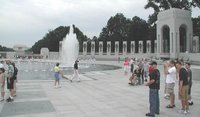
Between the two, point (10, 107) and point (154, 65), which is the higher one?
point (154, 65)

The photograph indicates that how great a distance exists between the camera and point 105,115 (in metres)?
8.02

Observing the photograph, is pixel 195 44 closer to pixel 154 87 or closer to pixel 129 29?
pixel 129 29

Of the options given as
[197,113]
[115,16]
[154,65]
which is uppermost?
[115,16]

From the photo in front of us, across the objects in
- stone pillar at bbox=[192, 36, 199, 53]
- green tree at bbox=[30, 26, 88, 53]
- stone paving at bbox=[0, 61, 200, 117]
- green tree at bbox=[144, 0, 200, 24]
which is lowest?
stone paving at bbox=[0, 61, 200, 117]

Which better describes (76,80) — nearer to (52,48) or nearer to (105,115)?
(105,115)

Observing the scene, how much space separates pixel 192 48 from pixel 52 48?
60156 millimetres

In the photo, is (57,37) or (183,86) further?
(57,37)

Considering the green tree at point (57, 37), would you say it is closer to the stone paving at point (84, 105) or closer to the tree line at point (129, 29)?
the tree line at point (129, 29)

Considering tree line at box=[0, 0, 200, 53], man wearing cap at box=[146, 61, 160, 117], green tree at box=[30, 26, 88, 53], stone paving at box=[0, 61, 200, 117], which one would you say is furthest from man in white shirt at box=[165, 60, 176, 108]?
green tree at box=[30, 26, 88, 53]

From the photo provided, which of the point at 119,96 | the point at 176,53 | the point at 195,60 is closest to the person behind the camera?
the point at 119,96

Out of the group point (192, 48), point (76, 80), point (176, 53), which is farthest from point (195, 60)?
point (76, 80)

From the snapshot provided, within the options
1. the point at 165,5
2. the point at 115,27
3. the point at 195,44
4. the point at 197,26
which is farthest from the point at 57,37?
the point at 195,44

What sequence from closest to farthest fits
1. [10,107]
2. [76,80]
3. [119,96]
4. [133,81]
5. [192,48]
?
1. [10,107]
2. [119,96]
3. [133,81]
4. [76,80]
5. [192,48]

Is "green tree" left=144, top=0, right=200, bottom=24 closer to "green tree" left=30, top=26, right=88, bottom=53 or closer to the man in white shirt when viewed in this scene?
"green tree" left=30, top=26, right=88, bottom=53
